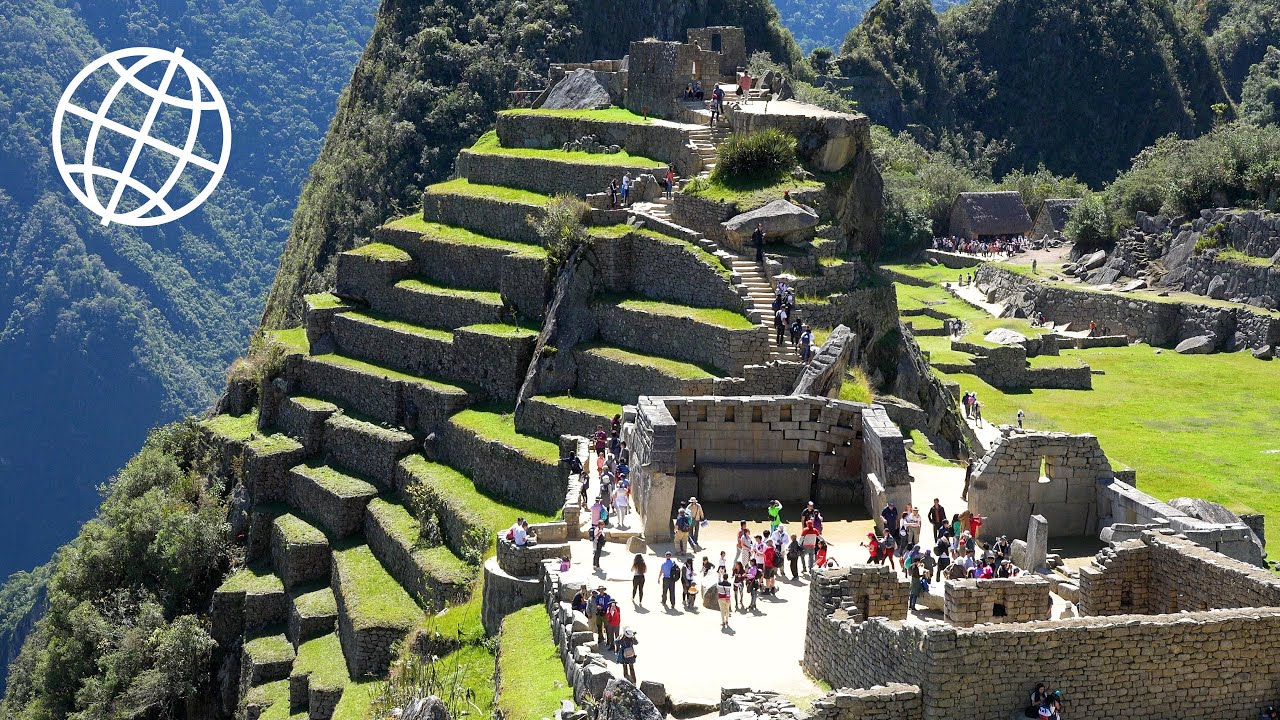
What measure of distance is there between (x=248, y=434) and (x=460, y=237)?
8.86m

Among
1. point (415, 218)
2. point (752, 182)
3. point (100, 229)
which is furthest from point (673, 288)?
point (100, 229)

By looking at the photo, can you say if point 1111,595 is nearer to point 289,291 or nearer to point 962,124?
point 289,291

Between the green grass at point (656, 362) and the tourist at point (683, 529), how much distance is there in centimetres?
1071

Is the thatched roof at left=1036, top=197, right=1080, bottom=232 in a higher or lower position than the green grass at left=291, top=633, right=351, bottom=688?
higher

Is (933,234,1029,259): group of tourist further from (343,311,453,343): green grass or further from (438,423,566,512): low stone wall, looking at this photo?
(438,423,566,512): low stone wall

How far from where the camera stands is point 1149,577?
22.0 metres

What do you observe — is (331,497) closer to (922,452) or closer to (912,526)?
(922,452)

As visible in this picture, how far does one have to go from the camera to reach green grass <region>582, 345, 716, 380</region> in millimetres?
38312

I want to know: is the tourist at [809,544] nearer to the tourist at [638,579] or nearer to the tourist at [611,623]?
the tourist at [638,579]

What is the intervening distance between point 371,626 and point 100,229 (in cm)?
14150

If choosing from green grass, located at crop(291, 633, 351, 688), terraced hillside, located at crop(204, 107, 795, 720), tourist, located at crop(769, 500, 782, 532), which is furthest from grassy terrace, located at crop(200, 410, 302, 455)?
tourist, located at crop(769, 500, 782, 532)

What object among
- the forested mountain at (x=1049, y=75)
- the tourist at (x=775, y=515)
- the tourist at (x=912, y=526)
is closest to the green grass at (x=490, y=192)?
the tourist at (x=775, y=515)

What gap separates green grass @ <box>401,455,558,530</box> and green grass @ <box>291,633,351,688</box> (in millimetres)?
4263

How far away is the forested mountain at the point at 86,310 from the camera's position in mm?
154987
